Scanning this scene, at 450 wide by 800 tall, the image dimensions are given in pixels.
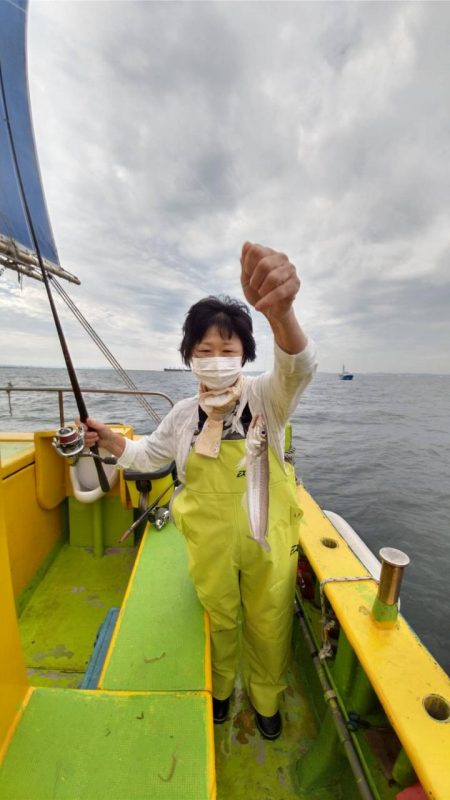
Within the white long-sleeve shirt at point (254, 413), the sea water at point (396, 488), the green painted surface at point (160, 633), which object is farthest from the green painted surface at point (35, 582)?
the sea water at point (396, 488)

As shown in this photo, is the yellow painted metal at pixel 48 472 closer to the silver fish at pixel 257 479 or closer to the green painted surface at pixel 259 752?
the green painted surface at pixel 259 752

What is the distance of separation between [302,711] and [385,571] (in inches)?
72.8

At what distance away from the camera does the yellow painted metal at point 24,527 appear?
3.43 meters

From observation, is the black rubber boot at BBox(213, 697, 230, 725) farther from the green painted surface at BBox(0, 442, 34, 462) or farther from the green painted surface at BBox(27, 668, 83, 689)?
the green painted surface at BBox(0, 442, 34, 462)

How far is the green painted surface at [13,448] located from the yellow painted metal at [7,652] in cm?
242

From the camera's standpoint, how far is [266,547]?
68.3 inches

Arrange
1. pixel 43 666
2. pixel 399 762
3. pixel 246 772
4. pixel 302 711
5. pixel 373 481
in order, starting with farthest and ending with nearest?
1. pixel 373 481
2. pixel 43 666
3. pixel 302 711
4. pixel 246 772
5. pixel 399 762

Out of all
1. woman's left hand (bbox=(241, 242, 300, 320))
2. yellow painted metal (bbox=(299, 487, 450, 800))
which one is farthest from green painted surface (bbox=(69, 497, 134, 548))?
woman's left hand (bbox=(241, 242, 300, 320))

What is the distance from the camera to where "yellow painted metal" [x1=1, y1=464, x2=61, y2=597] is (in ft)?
11.3

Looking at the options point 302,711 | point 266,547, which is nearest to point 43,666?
point 302,711

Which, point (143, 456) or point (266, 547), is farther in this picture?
point (143, 456)

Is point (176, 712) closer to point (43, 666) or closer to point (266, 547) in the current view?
point (266, 547)

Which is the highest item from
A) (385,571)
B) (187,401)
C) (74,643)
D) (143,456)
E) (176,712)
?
(187,401)

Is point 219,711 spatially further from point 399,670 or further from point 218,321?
point 218,321
